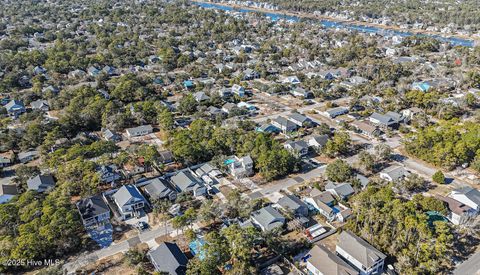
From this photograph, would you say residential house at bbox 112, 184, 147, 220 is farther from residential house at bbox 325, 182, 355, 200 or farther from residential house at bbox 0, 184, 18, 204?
residential house at bbox 325, 182, 355, 200

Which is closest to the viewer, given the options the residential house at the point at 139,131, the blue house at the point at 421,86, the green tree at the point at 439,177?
the green tree at the point at 439,177

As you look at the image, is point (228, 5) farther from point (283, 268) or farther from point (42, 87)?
point (283, 268)

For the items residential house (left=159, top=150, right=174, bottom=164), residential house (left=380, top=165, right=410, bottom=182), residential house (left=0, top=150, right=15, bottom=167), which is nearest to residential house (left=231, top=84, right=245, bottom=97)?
residential house (left=159, top=150, right=174, bottom=164)

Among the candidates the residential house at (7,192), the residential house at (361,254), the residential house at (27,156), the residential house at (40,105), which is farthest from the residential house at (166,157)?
the residential house at (40,105)

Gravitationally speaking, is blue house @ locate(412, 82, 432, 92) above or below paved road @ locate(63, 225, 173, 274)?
above

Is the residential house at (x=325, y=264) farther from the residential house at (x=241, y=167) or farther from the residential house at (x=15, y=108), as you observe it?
the residential house at (x=15, y=108)

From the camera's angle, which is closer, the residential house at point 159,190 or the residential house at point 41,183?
the residential house at point 159,190
